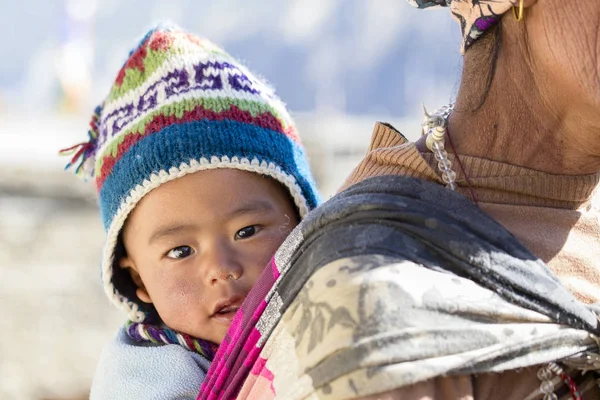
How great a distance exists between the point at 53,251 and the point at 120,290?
6728 mm

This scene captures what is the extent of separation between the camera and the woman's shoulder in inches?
93.8

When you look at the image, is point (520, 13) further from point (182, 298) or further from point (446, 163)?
point (182, 298)

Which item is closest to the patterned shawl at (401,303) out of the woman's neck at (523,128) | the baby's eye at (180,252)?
the woman's neck at (523,128)

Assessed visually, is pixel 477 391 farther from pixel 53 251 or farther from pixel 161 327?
pixel 53 251

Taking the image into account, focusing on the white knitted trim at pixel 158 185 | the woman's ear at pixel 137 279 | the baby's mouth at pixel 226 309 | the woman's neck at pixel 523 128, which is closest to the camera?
the woman's neck at pixel 523 128

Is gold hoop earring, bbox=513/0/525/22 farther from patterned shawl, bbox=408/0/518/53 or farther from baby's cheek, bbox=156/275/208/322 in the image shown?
baby's cheek, bbox=156/275/208/322

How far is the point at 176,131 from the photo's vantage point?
2.67 m

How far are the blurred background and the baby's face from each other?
6626 mm

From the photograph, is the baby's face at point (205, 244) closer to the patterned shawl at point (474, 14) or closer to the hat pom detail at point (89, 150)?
the hat pom detail at point (89, 150)

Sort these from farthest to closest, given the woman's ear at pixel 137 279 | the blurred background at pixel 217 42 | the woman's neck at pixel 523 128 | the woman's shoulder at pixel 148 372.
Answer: the blurred background at pixel 217 42, the woman's ear at pixel 137 279, the woman's shoulder at pixel 148 372, the woman's neck at pixel 523 128

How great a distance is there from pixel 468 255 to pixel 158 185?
3.91ft

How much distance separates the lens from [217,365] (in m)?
2.08

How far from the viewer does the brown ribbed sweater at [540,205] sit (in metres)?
1.90

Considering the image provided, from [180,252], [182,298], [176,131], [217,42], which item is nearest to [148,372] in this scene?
[182,298]
